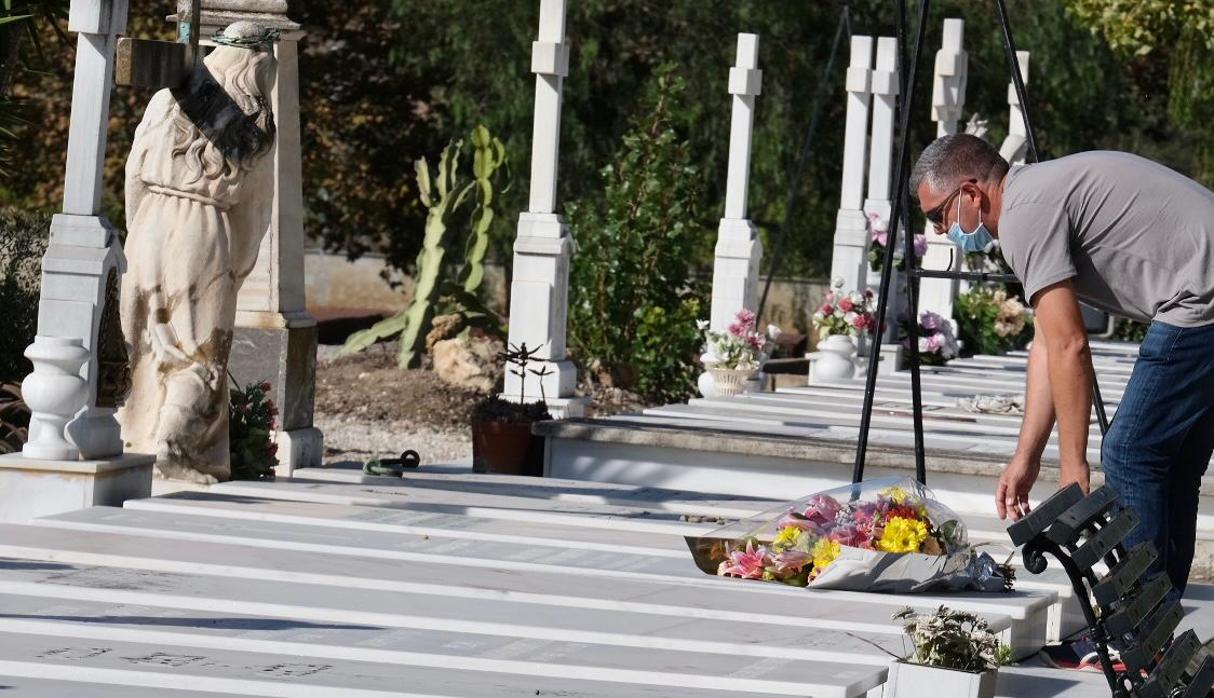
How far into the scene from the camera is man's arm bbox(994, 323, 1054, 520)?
552cm

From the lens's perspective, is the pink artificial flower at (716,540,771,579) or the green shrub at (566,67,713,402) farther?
the green shrub at (566,67,713,402)

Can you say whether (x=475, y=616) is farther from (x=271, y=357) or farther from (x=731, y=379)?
(x=731, y=379)

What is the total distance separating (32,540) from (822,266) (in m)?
22.9

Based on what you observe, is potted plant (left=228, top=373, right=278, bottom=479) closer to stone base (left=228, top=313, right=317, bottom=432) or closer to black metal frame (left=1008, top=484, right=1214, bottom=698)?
stone base (left=228, top=313, right=317, bottom=432)

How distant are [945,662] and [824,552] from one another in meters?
1.45

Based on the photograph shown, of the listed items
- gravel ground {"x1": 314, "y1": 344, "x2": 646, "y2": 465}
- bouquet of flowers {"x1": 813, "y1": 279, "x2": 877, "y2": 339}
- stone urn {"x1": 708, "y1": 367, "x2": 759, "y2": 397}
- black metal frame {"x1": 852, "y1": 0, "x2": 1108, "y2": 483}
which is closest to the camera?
black metal frame {"x1": 852, "y1": 0, "x2": 1108, "y2": 483}

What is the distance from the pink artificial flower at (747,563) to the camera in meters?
7.20

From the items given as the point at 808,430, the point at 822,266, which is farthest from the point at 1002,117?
the point at 808,430

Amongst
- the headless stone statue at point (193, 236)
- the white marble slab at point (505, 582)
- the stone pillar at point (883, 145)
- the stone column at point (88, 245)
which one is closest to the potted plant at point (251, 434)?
the headless stone statue at point (193, 236)

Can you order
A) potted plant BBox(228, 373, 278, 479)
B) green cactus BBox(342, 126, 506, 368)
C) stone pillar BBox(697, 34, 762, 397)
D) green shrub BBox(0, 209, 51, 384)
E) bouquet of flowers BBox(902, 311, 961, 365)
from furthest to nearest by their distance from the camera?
green cactus BBox(342, 126, 506, 368), bouquet of flowers BBox(902, 311, 961, 365), stone pillar BBox(697, 34, 762, 397), green shrub BBox(0, 209, 51, 384), potted plant BBox(228, 373, 278, 479)

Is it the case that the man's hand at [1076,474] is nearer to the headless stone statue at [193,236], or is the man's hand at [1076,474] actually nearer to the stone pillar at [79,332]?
the stone pillar at [79,332]

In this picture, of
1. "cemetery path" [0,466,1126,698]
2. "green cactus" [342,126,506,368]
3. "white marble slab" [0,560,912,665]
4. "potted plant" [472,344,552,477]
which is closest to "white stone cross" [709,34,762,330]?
"green cactus" [342,126,506,368]

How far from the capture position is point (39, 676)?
5.14 metres

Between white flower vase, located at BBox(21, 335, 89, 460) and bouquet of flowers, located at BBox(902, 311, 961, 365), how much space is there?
10670mm
